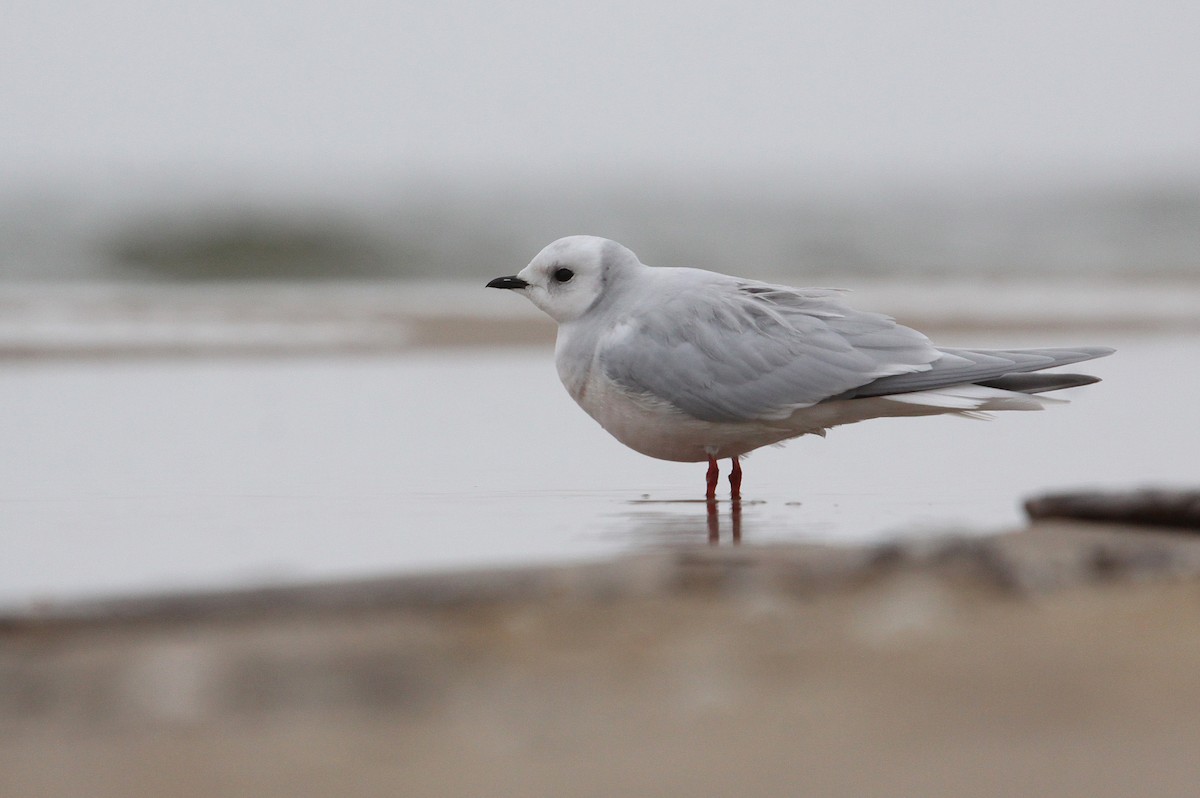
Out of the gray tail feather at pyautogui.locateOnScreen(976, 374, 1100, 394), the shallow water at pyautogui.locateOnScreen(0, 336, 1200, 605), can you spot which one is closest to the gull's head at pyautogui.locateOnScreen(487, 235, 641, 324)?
the shallow water at pyautogui.locateOnScreen(0, 336, 1200, 605)

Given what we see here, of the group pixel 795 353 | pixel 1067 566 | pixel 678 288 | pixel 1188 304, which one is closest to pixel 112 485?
pixel 678 288

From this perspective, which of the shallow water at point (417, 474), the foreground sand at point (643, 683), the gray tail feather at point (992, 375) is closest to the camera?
the foreground sand at point (643, 683)

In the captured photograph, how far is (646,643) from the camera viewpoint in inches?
75.9

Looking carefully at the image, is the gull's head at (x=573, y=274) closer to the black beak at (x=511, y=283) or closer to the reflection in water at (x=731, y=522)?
the black beak at (x=511, y=283)

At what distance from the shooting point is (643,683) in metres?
1.78

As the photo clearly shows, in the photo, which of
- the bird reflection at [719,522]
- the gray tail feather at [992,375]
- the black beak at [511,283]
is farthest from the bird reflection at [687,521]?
the black beak at [511,283]

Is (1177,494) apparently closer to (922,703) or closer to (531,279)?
(922,703)

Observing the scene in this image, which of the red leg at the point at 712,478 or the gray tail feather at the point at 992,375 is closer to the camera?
the gray tail feather at the point at 992,375

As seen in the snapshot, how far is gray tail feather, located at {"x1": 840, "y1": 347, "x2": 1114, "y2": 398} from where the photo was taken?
11.2 feet

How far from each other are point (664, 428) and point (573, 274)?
1.83 feet

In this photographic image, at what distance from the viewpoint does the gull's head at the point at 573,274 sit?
376cm

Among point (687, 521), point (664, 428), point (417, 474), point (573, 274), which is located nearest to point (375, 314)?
point (417, 474)

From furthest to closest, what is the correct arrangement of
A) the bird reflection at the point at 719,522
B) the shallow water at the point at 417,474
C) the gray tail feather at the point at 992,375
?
the gray tail feather at the point at 992,375, the bird reflection at the point at 719,522, the shallow water at the point at 417,474

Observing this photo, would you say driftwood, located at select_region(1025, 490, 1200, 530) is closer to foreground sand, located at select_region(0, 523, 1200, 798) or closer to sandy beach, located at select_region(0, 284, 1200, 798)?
sandy beach, located at select_region(0, 284, 1200, 798)
